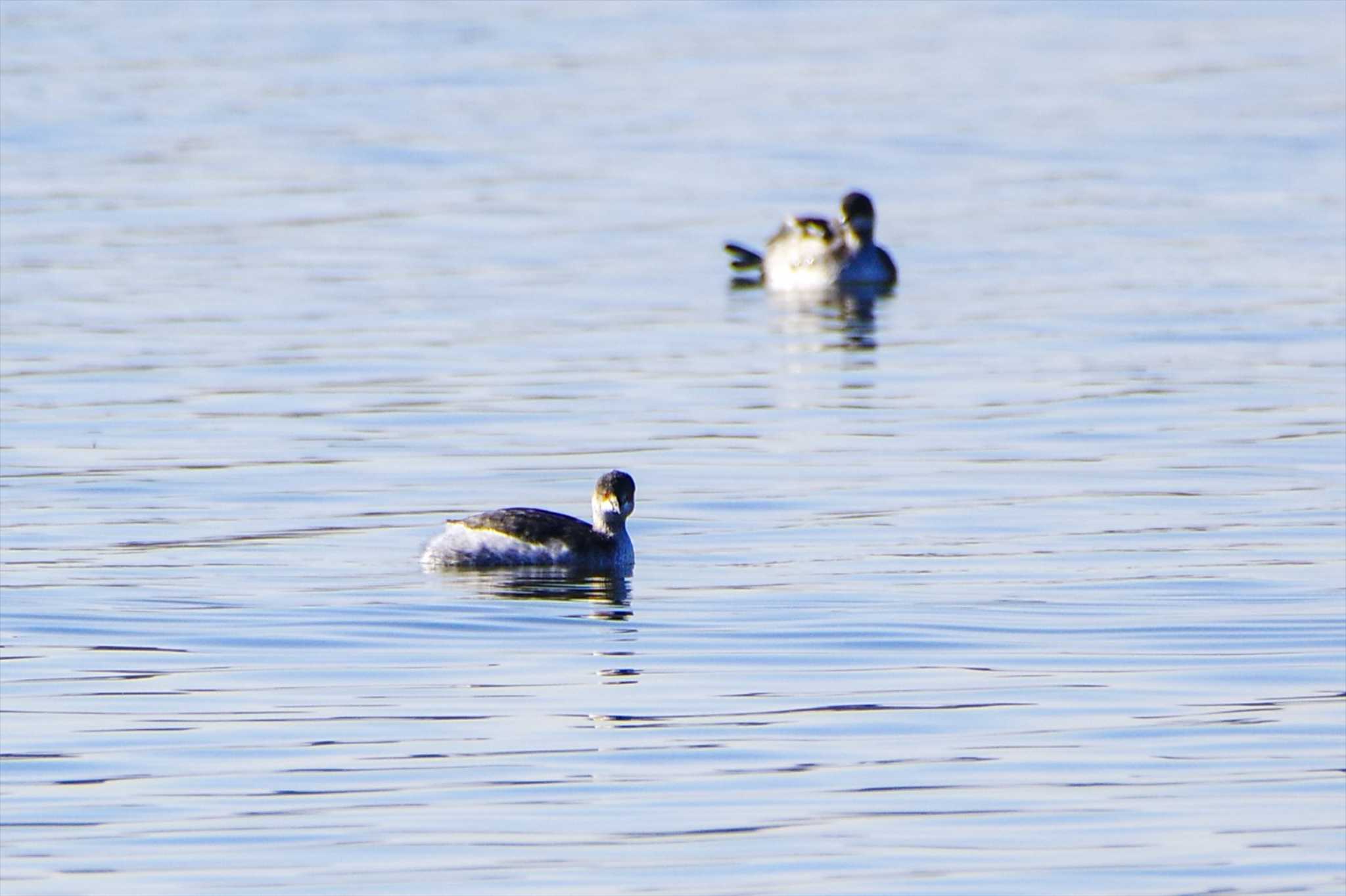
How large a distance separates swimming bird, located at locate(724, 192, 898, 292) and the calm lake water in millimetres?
591

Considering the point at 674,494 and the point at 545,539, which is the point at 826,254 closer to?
the point at 674,494

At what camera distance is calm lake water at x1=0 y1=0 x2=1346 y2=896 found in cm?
993

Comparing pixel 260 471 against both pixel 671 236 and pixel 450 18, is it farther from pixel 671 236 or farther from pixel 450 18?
pixel 450 18

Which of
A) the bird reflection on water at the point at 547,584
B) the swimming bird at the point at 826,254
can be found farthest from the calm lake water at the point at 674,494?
the swimming bird at the point at 826,254

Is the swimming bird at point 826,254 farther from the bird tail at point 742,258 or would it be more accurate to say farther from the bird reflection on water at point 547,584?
the bird reflection on water at point 547,584

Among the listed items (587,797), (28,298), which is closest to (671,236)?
(28,298)

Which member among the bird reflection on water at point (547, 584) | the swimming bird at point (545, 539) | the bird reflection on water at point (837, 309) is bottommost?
the bird reflection on water at point (547, 584)

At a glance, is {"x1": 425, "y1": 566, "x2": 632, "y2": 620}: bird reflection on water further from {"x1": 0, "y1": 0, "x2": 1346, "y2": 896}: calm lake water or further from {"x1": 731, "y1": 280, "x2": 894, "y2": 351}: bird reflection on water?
{"x1": 731, "y1": 280, "x2": 894, "y2": 351}: bird reflection on water

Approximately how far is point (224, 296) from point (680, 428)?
687cm

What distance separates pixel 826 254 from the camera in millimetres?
26859

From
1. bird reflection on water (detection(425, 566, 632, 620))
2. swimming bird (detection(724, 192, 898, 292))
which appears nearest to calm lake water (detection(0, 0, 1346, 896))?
bird reflection on water (detection(425, 566, 632, 620))

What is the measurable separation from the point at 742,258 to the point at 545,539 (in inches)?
491

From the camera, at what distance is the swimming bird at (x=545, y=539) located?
1472 cm

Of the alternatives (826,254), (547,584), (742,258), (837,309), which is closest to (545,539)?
(547,584)
